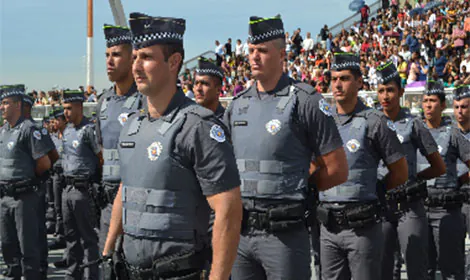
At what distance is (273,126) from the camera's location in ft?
14.5

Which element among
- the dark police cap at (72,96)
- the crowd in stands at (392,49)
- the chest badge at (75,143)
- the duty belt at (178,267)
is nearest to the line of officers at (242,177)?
the duty belt at (178,267)

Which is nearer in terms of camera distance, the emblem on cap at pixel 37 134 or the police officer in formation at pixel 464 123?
the police officer in formation at pixel 464 123

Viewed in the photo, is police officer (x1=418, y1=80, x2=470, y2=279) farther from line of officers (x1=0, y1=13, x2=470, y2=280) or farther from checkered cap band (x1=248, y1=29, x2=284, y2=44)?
checkered cap band (x1=248, y1=29, x2=284, y2=44)

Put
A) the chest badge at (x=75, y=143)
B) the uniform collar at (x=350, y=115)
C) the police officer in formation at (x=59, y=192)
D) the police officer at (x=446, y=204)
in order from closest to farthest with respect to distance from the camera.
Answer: the uniform collar at (x=350, y=115)
the police officer at (x=446, y=204)
the chest badge at (x=75, y=143)
the police officer in formation at (x=59, y=192)

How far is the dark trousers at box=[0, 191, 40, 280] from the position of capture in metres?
7.77

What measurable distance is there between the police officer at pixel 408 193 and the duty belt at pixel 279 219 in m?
2.34

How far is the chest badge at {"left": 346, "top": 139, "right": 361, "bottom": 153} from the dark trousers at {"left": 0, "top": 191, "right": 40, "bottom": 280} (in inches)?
176

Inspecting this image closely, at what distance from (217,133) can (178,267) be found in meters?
0.74

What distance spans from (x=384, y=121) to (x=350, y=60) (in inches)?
26.4

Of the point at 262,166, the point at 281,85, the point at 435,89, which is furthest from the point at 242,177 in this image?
the point at 435,89

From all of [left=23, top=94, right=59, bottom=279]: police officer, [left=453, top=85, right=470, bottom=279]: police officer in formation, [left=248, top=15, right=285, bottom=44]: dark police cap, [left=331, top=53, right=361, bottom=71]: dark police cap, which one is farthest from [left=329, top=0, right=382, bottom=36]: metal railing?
[left=248, top=15, right=285, bottom=44]: dark police cap

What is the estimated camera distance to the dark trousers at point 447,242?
7.21 m

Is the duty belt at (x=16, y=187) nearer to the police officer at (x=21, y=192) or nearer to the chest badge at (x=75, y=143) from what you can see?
the police officer at (x=21, y=192)

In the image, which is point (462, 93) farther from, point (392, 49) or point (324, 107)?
point (392, 49)
